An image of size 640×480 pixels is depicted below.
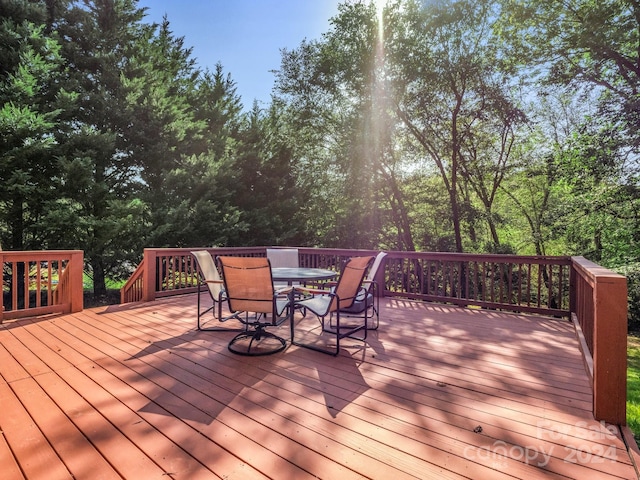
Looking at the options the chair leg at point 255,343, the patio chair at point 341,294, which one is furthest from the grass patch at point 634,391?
the chair leg at point 255,343

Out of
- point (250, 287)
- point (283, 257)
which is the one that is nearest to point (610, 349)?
point (250, 287)

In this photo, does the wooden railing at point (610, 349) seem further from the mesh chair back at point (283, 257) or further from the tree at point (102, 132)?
the tree at point (102, 132)

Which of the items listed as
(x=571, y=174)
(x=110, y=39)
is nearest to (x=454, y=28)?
(x=571, y=174)

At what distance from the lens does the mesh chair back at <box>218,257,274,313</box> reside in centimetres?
294

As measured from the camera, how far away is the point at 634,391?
384cm

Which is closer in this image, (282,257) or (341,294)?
(341,294)

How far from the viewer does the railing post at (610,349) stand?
1880mm

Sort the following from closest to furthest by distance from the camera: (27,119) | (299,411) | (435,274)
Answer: (299,411) → (435,274) → (27,119)

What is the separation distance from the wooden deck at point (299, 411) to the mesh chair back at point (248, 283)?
0.47 m

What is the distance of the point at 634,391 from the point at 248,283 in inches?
177

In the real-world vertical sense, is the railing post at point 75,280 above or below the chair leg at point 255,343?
above

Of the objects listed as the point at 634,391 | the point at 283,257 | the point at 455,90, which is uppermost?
the point at 455,90

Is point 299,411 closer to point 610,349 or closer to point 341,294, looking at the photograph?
point 341,294

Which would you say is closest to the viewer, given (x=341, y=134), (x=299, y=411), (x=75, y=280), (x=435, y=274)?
(x=299, y=411)
